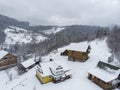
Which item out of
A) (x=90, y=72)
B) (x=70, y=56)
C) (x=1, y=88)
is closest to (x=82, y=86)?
(x=90, y=72)

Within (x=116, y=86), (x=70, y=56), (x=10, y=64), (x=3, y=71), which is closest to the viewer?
(x=116, y=86)

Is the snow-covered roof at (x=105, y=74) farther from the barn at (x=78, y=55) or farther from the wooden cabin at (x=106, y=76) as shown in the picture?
the barn at (x=78, y=55)

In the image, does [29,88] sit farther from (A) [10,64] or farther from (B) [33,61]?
(A) [10,64]

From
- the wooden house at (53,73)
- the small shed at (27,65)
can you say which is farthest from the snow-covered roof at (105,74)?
the small shed at (27,65)

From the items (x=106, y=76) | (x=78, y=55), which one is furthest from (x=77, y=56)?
(x=106, y=76)

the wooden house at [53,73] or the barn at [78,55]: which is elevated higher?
the barn at [78,55]

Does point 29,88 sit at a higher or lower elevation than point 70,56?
lower

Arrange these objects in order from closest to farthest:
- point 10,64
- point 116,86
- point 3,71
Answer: point 116,86, point 3,71, point 10,64
